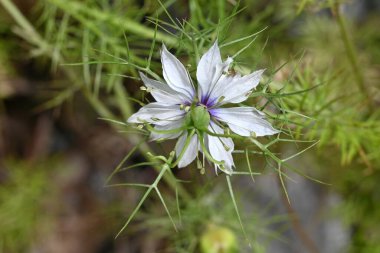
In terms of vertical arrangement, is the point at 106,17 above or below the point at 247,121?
above

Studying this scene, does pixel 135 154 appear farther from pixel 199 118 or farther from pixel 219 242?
pixel 199 118

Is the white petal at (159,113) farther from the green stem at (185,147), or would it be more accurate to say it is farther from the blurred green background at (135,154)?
the blurred green background at (135,154)

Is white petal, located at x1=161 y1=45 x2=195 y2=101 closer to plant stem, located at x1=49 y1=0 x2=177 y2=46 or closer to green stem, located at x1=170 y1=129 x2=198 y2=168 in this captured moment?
green stem, located at x1=170 y1=129 x2=198 y2=168

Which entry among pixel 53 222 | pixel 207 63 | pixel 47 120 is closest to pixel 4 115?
pixel 47 120

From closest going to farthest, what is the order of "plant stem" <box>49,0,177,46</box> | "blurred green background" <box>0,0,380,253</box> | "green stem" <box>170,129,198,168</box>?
"green stem" <box>170,129,198,168</box>, "plant stem" <box>49,0,177,46</box>, "blurred green background" <box>0,0,380,253</box>

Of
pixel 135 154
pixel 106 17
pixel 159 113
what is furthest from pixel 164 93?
pixel 135 154

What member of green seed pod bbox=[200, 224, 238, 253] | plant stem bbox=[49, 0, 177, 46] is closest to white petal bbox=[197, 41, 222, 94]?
plant stem bbox=[49, 0, 177, 46]
